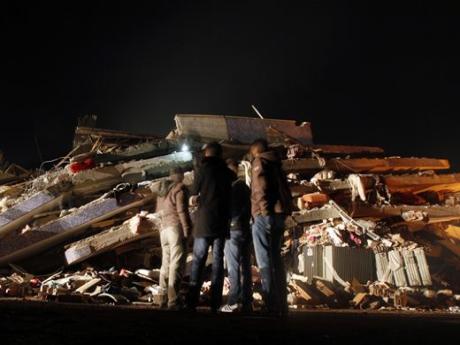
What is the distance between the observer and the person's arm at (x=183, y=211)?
6.44 metres

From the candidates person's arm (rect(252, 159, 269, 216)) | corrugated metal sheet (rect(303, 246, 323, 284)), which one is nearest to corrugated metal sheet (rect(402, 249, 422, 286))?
corrugated metal sheet (rect(303, 246, 323, 284))

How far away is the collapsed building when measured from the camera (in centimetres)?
905

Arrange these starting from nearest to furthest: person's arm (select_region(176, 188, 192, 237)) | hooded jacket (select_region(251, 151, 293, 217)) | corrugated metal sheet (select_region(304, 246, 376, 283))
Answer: hooded jacket (select_region(251, 151, 293, 217)), person's arm (select_region(176, 188, 192, 237)), corrugated metal sheet (select_region(304, 246, 376, 283))

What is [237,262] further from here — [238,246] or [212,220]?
[212,220]

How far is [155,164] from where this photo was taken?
1224cm

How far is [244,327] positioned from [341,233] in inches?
255

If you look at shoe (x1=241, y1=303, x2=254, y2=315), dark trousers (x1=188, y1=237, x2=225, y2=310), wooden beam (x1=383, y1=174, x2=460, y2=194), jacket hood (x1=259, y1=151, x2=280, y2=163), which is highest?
wooden beam (x1=383, y1=174, x2=460, y2=194)

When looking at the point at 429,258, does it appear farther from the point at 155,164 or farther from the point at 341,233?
the point at 155,164

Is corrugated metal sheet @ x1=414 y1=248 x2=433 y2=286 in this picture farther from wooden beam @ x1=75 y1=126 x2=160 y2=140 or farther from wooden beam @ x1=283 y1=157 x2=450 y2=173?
wooden beam @ x1=75 y1=126 x2=160 y2=140

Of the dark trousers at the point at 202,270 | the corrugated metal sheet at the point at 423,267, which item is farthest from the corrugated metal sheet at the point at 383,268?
the dark trousers at the point at 202,270

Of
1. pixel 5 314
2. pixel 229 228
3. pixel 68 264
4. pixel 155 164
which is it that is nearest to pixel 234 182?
pixel 229 228

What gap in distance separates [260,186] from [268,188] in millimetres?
98

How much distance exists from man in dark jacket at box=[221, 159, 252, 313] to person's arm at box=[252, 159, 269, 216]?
1.54ft

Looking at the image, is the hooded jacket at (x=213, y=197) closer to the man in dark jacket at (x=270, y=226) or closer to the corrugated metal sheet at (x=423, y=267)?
the man in dark jacket at (x=270, y=226)
